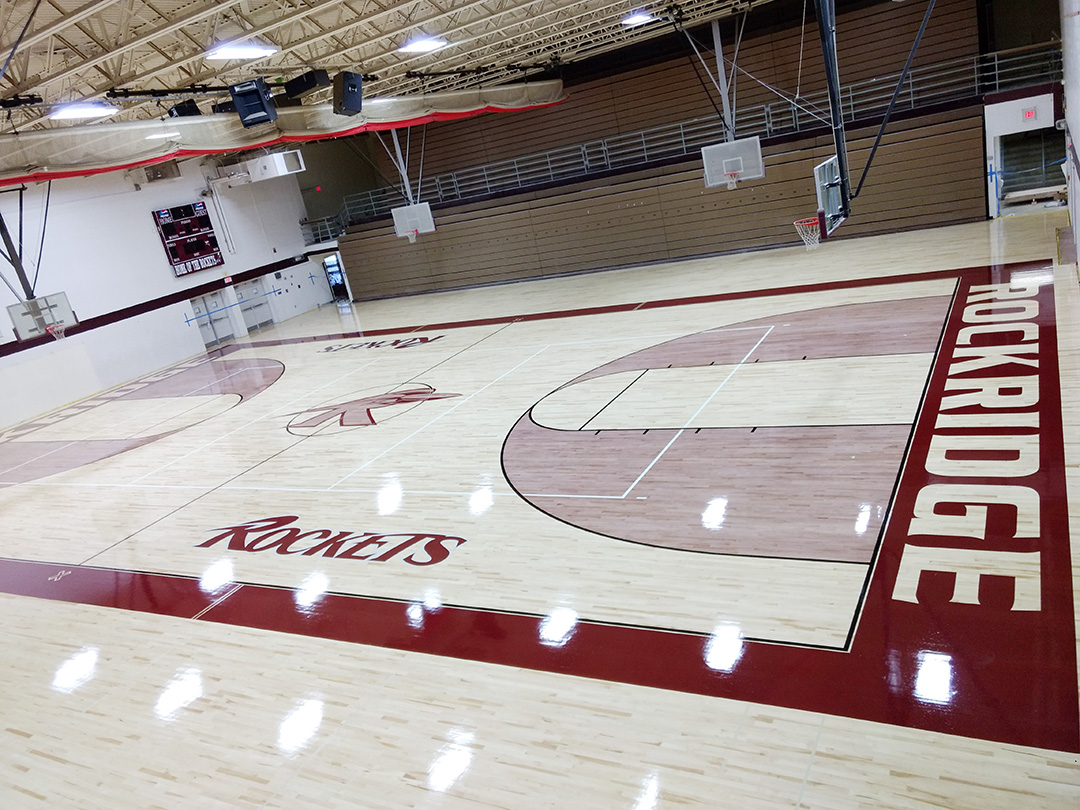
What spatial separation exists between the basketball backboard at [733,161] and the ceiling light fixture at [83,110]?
11.0 metres

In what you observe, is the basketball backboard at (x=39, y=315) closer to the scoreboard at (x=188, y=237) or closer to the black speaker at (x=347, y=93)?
the scoreboard at (x=188, y=237)

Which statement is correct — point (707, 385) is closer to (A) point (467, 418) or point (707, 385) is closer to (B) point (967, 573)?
(A) point (467, 418)

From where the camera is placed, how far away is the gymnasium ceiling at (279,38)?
1052 centimetres

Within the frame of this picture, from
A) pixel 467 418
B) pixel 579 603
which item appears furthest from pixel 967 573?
pixel 467 418

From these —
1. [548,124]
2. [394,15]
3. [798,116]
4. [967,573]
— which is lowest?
[967,573]

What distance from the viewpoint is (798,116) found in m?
19.9

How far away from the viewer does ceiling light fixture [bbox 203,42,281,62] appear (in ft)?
36.6

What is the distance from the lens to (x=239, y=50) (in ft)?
37.4

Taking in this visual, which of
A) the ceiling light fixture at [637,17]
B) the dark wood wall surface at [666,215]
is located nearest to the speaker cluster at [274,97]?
the ceiling light fixture at [637,17]

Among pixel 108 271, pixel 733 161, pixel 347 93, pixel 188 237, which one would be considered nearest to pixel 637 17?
pixel 733 161

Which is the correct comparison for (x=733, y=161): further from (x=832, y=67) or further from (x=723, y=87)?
(x=832, y=67)

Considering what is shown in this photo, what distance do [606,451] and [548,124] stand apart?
17292mm

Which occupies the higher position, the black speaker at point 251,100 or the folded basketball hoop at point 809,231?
the black speaker at point 251,100

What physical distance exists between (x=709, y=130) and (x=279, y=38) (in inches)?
471
